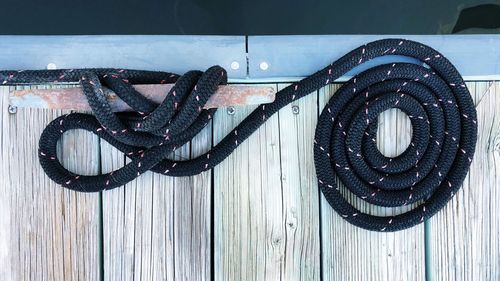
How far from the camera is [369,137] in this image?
1.62m

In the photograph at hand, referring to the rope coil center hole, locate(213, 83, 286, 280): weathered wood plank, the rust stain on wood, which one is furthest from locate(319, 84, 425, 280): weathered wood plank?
the rust stain on wood

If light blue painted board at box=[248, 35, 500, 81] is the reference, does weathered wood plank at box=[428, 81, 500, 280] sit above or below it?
below

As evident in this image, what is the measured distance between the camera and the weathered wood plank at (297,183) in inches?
65.3

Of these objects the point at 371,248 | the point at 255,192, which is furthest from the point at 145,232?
the point at 371,248

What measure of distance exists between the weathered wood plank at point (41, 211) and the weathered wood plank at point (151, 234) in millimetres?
57

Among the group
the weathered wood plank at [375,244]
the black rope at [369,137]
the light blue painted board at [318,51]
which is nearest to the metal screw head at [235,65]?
the light blue painted board at [318,51]

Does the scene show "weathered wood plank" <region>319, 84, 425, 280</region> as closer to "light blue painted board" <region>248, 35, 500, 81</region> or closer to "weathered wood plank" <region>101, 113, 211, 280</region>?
"light blue painted board" <region>248, 35, 500, 81</region>

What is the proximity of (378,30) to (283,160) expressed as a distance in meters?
0.77

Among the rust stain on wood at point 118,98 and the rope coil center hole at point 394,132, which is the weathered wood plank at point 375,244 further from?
the rust stain on wood at point 118,98

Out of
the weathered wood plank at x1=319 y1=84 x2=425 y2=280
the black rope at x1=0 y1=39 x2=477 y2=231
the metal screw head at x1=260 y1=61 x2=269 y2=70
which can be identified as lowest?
the weathered wood plank at x1=319 y1=84 x2=425 y2=280

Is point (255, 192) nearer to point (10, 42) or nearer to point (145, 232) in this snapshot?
point (145, 232)

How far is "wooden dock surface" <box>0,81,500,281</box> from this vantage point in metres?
1.63

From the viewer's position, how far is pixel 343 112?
1.62 m

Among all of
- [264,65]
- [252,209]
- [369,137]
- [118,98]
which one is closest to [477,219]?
[369,137]
